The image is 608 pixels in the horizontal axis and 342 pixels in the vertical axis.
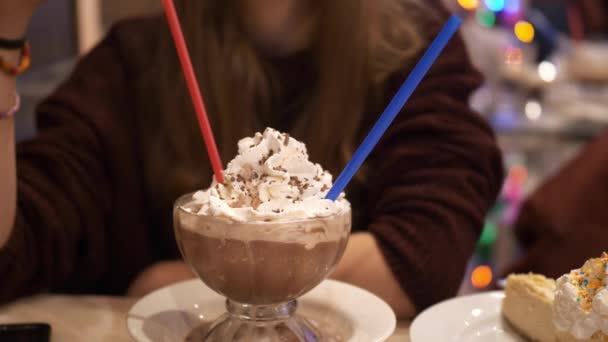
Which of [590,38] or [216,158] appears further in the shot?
[590,38]

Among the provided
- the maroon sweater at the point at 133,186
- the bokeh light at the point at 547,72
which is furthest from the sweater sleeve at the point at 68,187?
the bokeh light at the point at 547,72

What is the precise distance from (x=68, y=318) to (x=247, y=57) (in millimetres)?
577

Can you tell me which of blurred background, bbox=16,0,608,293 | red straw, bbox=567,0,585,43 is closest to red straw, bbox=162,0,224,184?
blurred background, bbox=16,0,608,293

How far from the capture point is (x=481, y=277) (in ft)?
6.91

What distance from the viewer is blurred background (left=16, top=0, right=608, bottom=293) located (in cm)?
190

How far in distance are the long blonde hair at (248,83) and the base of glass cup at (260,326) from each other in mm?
443

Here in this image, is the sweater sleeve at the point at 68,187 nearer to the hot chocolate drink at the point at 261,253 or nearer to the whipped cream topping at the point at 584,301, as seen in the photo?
the hot chocolate drink at the point at 261,253

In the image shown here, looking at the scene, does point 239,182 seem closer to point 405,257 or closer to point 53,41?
point 405,257

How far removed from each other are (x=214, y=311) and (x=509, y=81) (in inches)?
80.3

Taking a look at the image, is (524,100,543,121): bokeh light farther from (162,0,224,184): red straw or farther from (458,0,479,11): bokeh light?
(162,0,224,184): red straw

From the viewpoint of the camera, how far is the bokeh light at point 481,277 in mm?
2059

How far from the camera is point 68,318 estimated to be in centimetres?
81

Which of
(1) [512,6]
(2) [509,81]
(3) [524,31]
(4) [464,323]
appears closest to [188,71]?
(4) [464,323]

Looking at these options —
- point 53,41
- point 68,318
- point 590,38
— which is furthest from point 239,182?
point 590,38
